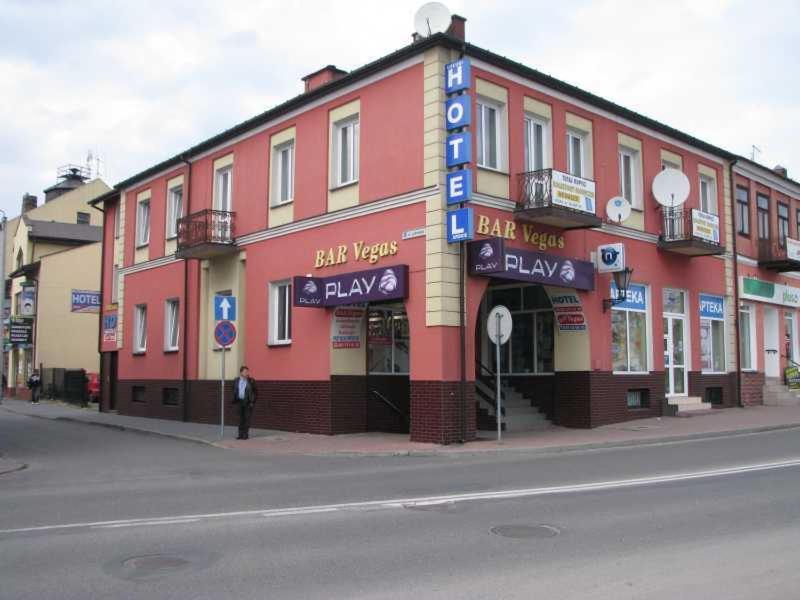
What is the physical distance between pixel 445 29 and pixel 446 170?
131 inches

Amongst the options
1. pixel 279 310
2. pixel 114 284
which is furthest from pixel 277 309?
pixel 114 284

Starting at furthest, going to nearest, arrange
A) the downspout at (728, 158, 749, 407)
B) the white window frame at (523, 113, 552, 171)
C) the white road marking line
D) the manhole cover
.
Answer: the downspout at (728, 158, 749, 407) < the white window frame at (523, 113, 552, 171) < the white road marking line < the manhole cover

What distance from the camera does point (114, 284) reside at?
3017 centimetres

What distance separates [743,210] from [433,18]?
537 inches

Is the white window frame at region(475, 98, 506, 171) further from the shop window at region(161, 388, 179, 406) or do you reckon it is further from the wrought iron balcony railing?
the shop window at region(161, 388, 179, 406)

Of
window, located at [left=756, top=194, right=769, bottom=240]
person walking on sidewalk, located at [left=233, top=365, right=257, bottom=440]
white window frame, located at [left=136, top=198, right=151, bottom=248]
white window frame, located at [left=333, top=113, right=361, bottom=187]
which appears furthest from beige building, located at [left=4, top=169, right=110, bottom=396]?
window, located at [left=756, top=194, right=769, bottom=240]

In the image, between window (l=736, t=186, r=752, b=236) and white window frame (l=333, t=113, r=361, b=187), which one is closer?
white window frame (l=333, t=113, r=361, b=187)

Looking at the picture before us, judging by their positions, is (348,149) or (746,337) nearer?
(348,149)

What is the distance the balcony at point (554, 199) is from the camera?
16.7 metres

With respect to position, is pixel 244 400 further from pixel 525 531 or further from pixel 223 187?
pixel 525 531

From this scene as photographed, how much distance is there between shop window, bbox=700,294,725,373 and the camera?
23062mm

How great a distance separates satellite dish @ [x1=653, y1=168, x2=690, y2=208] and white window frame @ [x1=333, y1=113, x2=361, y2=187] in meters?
8.23

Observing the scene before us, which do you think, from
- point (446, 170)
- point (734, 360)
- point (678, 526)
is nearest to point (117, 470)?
point (446, 170)

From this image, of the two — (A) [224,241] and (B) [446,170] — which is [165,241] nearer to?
(A) [224,241]
